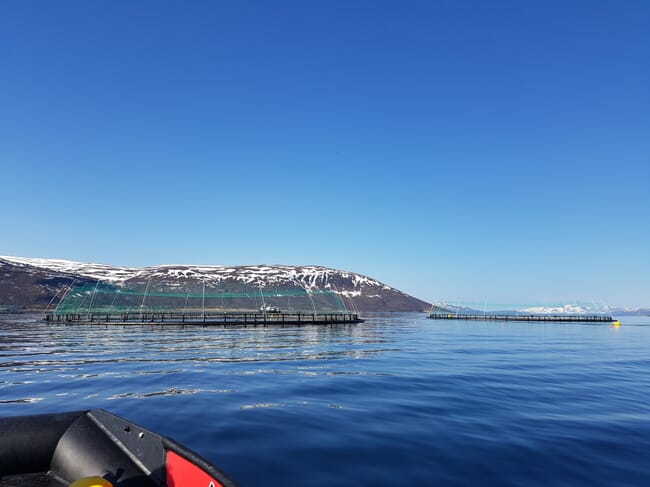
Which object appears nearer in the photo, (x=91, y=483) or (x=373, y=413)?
(x=91, y=483)

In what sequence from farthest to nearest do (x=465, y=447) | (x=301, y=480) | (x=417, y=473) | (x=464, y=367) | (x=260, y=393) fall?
(x=464, y=367), (x=260, y=393), (x=465, y=447), (x=417, y=473), (x=301, y=480)

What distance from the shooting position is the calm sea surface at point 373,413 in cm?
880

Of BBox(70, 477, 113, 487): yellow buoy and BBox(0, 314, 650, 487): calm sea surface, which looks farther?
BBox(0, 314, 650, 487): calm sea surface

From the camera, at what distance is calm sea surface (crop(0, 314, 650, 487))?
8.80 m

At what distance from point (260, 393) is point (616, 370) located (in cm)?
2448

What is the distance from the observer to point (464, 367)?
25.7 metres

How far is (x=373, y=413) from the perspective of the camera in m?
13.5

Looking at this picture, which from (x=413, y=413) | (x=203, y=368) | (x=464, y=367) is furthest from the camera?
(x=464, y=367)

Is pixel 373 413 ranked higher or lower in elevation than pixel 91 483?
lower

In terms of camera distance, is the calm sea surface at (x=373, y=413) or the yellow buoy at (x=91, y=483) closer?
the yellow buoy at (x=91, y=483)

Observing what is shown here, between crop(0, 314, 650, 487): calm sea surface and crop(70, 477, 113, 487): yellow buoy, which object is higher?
crop(70, 477, 113, 487): yellow buoy

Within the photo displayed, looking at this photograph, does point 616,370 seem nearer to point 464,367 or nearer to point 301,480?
point 464,367

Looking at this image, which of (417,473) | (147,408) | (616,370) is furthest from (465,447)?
(616,370)

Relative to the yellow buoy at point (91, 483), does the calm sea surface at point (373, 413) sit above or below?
below
